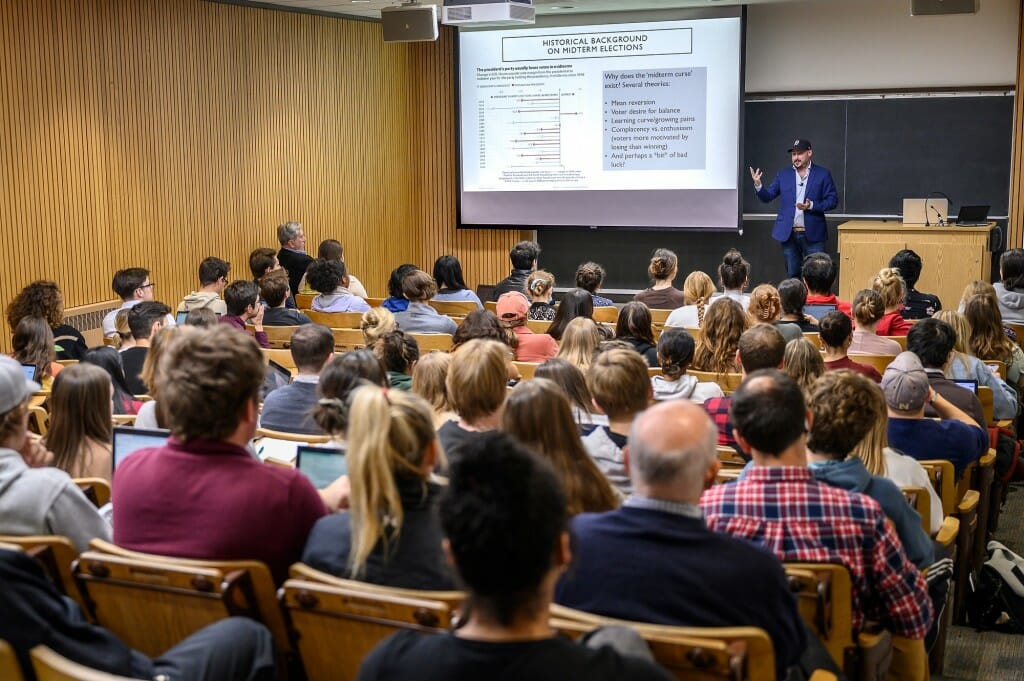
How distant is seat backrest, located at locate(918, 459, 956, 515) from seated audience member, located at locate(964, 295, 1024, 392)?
7.41ft

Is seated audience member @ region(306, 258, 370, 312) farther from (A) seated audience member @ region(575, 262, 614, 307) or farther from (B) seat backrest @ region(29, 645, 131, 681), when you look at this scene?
(B) seat backrest @ region(29, 645, 131, 681)

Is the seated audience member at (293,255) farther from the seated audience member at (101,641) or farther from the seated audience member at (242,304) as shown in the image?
the seated audience member at (101,641)

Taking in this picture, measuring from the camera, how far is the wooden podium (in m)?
10.0

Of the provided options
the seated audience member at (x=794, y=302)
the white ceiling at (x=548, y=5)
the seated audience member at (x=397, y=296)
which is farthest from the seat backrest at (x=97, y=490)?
the white ceiling at (x=548, y=5)

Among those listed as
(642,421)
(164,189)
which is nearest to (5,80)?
(164,189)

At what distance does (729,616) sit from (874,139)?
1004 cm

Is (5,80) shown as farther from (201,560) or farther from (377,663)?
(377,663)

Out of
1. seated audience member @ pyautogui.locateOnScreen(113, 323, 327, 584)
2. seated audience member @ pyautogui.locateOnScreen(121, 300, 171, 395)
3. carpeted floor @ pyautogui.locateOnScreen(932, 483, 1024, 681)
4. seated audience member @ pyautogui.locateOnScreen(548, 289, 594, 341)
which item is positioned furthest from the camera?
seated audience member @ pyautogui.locateOnScreen(548, 289, 594, 341)

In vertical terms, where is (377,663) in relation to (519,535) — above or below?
below

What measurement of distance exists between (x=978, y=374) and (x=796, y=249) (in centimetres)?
581

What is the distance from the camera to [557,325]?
6.86 m

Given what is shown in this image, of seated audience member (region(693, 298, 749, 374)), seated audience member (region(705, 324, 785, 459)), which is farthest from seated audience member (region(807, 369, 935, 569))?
seated audience member (region(693, 298, 749, 374))

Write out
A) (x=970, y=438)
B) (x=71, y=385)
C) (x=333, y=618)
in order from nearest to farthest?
(x=333, y=618) → (x=71, y=385) → (x=970, y=438)

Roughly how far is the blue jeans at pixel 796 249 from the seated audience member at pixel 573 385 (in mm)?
7423
